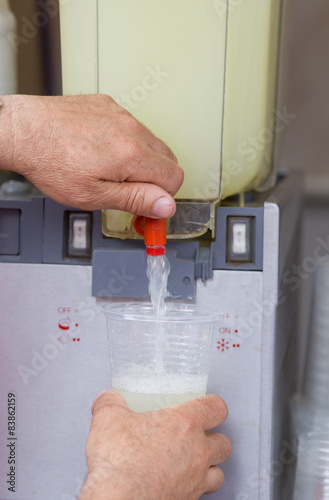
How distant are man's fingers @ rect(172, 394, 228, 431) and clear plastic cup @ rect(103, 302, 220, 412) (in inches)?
0.5

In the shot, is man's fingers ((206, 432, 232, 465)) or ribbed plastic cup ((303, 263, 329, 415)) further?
ribbed plastic cup ((303, 263, 329, 415))

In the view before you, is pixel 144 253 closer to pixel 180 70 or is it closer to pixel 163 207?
pixel 163 207

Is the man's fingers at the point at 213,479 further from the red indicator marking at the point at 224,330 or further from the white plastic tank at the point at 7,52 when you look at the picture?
the white plastic tank at the point at 7,52

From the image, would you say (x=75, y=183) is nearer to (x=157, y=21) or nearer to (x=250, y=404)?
(x=157, y=21)

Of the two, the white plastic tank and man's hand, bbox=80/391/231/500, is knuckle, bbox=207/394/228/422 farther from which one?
the white plastic tank

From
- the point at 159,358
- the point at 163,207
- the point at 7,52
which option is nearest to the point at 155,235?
the point at 163,207

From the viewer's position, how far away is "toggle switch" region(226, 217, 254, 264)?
728 mm

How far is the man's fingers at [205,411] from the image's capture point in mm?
620

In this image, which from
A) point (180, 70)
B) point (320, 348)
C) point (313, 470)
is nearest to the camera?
point (180, 70)

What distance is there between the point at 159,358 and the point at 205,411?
8cm

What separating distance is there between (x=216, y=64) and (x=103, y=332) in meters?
0.38

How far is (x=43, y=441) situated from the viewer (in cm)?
78

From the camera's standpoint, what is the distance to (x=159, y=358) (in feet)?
2.06

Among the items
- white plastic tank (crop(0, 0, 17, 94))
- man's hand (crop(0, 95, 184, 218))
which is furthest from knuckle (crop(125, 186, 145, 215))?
white plastic tank (crop(0, 0, 17, 94))
